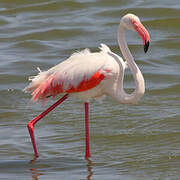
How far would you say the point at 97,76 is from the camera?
7105 millimetres

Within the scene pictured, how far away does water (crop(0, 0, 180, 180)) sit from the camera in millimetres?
7234

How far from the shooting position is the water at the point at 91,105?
723 centimetres

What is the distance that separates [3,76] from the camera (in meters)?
11.4

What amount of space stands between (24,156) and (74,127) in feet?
4.39

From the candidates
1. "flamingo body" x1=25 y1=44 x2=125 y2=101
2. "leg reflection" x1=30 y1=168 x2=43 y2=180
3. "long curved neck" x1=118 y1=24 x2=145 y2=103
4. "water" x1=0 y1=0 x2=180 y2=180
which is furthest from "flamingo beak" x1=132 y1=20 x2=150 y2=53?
"leg reflection" x1=30 y1=168 x2=43 y2=180

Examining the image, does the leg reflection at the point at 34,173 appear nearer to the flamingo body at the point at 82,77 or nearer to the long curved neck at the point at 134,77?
the flamingo body at the point at 82,77

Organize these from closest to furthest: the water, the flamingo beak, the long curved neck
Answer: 1. the flamingo beak
2. the long curved neck
3. the water

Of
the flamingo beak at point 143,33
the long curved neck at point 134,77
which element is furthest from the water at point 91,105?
the flamingo beak at point 143,33

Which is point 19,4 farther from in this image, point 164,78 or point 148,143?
point 148,143

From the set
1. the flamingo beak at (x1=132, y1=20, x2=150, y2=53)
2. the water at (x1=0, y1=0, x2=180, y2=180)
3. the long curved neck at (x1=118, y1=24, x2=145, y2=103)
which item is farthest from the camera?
the water at (x1=0, y1=0, x2=180, y2=180)

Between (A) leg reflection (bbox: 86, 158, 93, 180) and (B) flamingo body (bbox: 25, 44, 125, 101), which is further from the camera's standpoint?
(B) flamingo body (bbox: 25, 44, 125, 101)

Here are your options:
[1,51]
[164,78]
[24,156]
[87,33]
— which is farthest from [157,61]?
[24,156]

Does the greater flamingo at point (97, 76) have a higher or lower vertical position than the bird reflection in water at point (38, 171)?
higher

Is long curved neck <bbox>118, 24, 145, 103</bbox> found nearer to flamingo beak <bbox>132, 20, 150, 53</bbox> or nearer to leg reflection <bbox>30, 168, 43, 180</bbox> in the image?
flamingo beak <bbox>132, 20, 150, 53</bbox>
